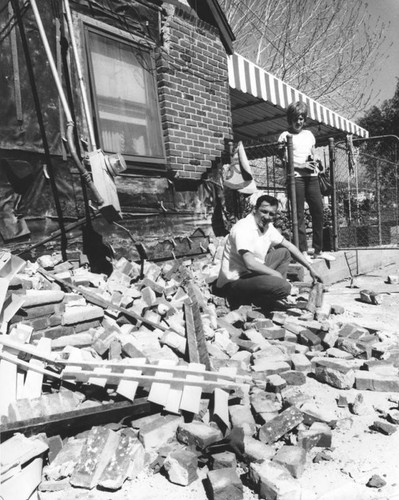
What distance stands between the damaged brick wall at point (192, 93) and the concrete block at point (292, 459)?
403 cm

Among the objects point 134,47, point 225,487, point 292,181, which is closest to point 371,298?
point 292,181

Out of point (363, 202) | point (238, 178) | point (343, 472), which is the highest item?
point (238, 178)

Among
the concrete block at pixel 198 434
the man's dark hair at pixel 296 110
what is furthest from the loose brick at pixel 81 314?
the man's dark hair at pixel 296 110

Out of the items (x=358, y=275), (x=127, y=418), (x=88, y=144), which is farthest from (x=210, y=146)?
(x=127, y=418)

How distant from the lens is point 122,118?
203 inches

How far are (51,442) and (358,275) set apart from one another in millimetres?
5541

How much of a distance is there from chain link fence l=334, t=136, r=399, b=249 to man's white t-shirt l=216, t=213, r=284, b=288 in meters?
3.06

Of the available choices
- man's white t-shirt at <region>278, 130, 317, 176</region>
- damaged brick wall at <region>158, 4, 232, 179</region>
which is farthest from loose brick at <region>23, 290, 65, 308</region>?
man's white t-shirt at <region>278, 130, 317, 176</region>

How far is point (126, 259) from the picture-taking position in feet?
15.5

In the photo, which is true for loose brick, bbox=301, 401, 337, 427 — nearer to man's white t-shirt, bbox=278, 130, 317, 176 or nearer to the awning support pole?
the awning support pole

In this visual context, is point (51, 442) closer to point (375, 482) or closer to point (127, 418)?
point (127, 418)

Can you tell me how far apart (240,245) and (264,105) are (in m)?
5.46

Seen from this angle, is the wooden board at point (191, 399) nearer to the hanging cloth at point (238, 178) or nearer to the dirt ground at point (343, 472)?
the dirt ground at point (343, 472)

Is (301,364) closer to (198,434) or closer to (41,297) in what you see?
(198,434)
